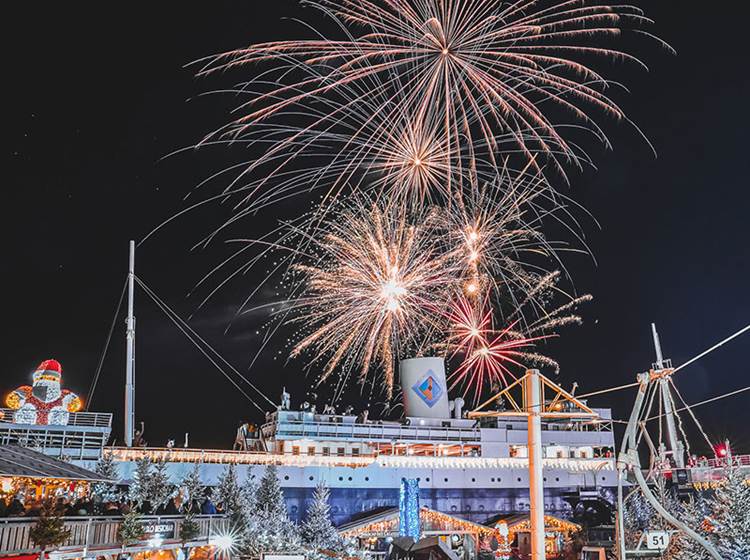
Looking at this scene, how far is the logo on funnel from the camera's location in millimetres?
43812

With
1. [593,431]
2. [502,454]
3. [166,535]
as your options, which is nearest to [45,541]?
[166,535]

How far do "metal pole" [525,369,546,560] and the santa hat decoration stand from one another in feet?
67.4

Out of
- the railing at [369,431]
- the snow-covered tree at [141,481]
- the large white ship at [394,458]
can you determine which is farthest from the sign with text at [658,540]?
the railing at [369,431]

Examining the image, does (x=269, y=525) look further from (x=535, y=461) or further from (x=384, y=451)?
(x=384, y=451)

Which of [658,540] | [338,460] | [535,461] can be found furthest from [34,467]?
[338,460]

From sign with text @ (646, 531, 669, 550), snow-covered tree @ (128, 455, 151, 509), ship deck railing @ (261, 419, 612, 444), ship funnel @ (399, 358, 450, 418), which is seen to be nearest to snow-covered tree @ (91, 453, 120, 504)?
snow-covered tree @ (128, 455, 151, 509)

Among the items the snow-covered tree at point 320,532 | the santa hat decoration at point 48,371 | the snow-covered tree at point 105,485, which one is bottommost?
the snow-covered tree at point 320,532

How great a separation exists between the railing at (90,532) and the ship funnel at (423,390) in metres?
22.6

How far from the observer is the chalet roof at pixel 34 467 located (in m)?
14.8

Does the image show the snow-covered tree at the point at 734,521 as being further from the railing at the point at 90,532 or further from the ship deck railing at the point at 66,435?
the ship deck railing at the point at 66,435

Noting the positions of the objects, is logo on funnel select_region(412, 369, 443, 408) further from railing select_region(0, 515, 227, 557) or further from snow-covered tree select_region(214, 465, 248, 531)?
railing select_region(0, 515, 227, 557)

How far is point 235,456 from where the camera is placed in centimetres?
3609

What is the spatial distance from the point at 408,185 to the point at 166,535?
43.0ft

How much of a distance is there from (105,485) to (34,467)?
11.8 m
